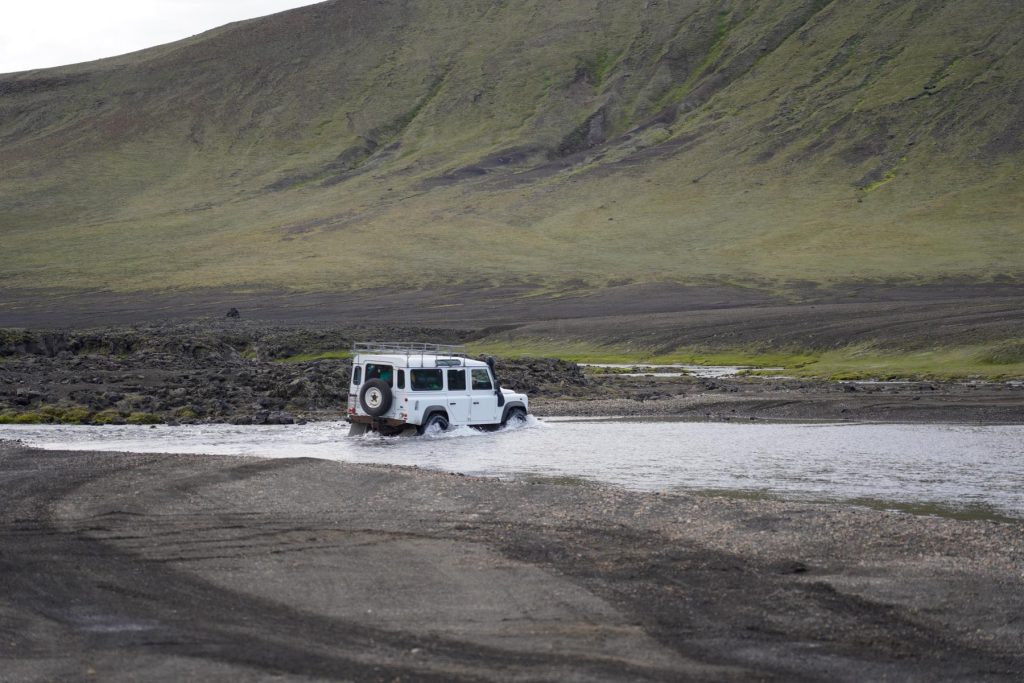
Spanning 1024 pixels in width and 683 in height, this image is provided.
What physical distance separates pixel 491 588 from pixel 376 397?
64.9ft

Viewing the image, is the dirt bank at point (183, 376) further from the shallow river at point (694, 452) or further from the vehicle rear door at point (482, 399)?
the vehicle rear door at point (482, 399)

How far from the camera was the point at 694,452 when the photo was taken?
1293 inches

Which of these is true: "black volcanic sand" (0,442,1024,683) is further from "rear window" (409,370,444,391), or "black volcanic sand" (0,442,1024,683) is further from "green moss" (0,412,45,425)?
"green moss" (0,412,45,425)

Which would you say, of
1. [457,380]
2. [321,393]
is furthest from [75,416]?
[457,380]

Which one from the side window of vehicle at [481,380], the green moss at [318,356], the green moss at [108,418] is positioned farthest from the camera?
the green moss at [318,356]

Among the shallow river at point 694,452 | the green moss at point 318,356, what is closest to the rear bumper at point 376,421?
the shallow river at point 694,452

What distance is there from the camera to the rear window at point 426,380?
34.5 m

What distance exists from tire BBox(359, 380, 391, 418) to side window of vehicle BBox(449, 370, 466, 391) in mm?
2118

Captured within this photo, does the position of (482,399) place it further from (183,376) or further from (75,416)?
(183,376)

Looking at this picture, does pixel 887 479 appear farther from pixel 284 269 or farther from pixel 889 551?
pixel 284 269

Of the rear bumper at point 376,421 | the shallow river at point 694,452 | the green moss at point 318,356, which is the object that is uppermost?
the green moss at point 318,356

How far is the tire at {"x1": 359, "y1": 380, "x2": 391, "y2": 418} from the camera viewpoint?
34.2 meters

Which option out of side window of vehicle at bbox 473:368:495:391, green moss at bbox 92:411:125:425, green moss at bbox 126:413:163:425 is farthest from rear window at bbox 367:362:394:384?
green moss at bbox 92:411:125:425

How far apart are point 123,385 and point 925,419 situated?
1240 inches
